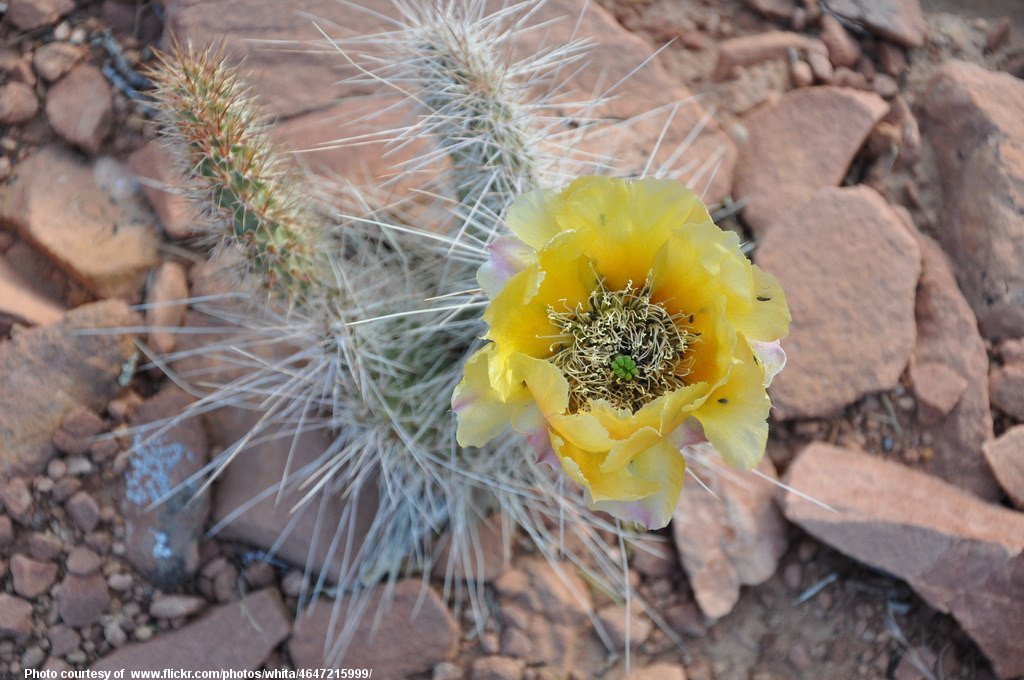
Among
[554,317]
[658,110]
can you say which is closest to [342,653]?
[554,317]

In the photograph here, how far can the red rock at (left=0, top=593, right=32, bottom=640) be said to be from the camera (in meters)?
2.25

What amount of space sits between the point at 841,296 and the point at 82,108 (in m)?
2.22

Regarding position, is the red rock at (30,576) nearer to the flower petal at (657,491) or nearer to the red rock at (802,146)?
the flower petal at (657,491)

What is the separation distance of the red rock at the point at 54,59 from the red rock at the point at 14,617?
146 centimetres

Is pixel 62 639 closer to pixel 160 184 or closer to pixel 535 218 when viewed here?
pixel 160 184

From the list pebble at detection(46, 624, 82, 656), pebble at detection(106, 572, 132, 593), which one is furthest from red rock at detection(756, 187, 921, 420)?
pebble at detection(46, 624, 82, 656)

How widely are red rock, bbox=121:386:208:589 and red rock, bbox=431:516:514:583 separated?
54cm

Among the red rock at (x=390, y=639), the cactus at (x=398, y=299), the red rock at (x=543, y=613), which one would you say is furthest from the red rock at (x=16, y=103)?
the red rock at (x=543, y=613)

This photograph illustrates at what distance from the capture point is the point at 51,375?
2389mm

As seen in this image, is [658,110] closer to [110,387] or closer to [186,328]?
[186,328]

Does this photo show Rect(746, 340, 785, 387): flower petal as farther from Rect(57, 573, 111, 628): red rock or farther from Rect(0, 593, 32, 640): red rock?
Rect(0, 593, 32, 640): red rock

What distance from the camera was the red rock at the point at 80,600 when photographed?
2.27m

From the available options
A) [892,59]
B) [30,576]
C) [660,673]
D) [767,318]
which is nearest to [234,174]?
[767,318]

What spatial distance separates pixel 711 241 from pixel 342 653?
1.49 metres
